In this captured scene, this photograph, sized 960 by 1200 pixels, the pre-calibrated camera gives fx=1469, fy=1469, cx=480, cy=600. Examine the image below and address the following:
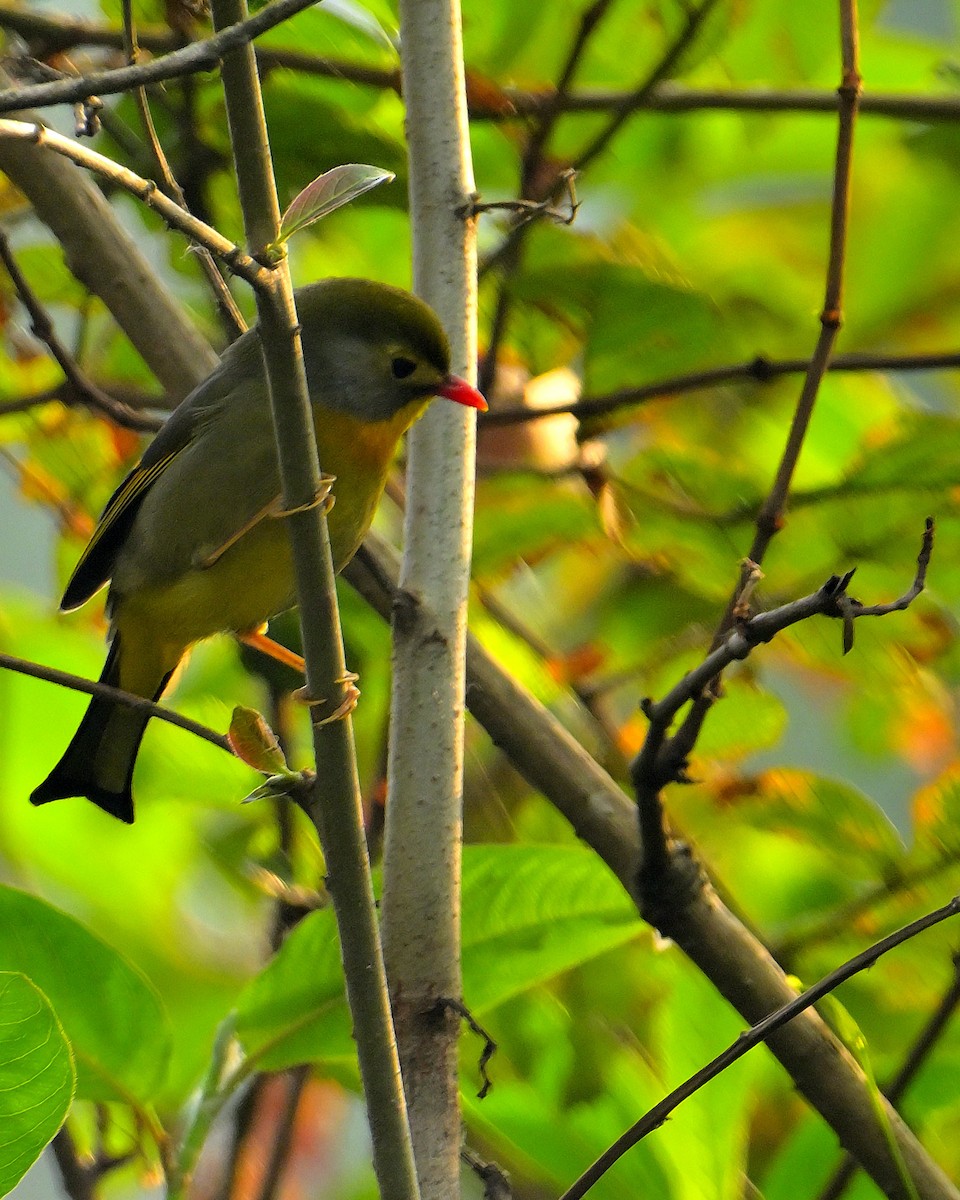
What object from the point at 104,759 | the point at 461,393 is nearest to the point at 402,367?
the point at 461,393

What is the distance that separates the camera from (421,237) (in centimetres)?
211

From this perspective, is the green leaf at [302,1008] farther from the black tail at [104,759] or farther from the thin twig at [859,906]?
the thin twig at [859,906]

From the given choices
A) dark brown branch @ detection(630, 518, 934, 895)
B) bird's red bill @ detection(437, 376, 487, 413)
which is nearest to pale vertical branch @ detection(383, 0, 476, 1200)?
bird's red bill @ detection(437, 376, 487, 413)

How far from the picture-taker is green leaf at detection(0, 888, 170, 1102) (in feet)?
5.90

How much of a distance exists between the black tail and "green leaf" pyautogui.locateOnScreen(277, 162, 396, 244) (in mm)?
1378

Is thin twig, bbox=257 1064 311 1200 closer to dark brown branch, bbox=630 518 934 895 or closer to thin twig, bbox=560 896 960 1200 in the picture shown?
dark brown branch, bbox=630 518 934 895

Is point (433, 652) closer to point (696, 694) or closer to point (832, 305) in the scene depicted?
point (696, 694)

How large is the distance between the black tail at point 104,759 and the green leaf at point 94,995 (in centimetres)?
61

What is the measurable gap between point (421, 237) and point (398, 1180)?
131 cm

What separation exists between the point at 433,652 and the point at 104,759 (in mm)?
916

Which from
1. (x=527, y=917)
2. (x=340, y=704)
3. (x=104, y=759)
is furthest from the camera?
(x=104, y=759)

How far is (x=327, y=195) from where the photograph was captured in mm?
1233

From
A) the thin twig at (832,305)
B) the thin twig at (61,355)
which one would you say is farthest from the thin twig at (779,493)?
the thin twig at (61,355)

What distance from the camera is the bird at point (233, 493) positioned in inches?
92.4
